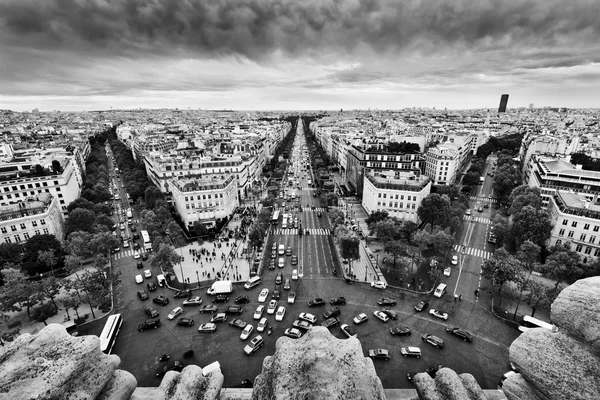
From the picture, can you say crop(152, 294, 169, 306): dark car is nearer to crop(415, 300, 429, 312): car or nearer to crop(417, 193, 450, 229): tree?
crop(415, 300, 429, 312): car

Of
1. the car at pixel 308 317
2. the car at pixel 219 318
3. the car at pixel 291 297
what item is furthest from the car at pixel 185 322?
the car at pixel 308 317

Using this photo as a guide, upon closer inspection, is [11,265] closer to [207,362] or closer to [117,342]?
[117,342]


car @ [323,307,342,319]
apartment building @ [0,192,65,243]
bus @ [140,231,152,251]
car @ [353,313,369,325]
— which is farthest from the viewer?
bus @ [140,231,152,251]

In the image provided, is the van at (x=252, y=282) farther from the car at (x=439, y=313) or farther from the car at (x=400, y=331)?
the car at (x=439, y=313)

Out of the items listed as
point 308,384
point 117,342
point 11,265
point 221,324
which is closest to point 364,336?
point 221,324

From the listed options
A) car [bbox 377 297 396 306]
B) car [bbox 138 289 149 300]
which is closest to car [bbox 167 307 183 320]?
car [bbox 138 289 149 300]

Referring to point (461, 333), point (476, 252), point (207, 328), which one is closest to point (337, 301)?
point (461, 333)

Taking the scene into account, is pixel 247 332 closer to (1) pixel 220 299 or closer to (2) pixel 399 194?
(1) pixel 220 299
